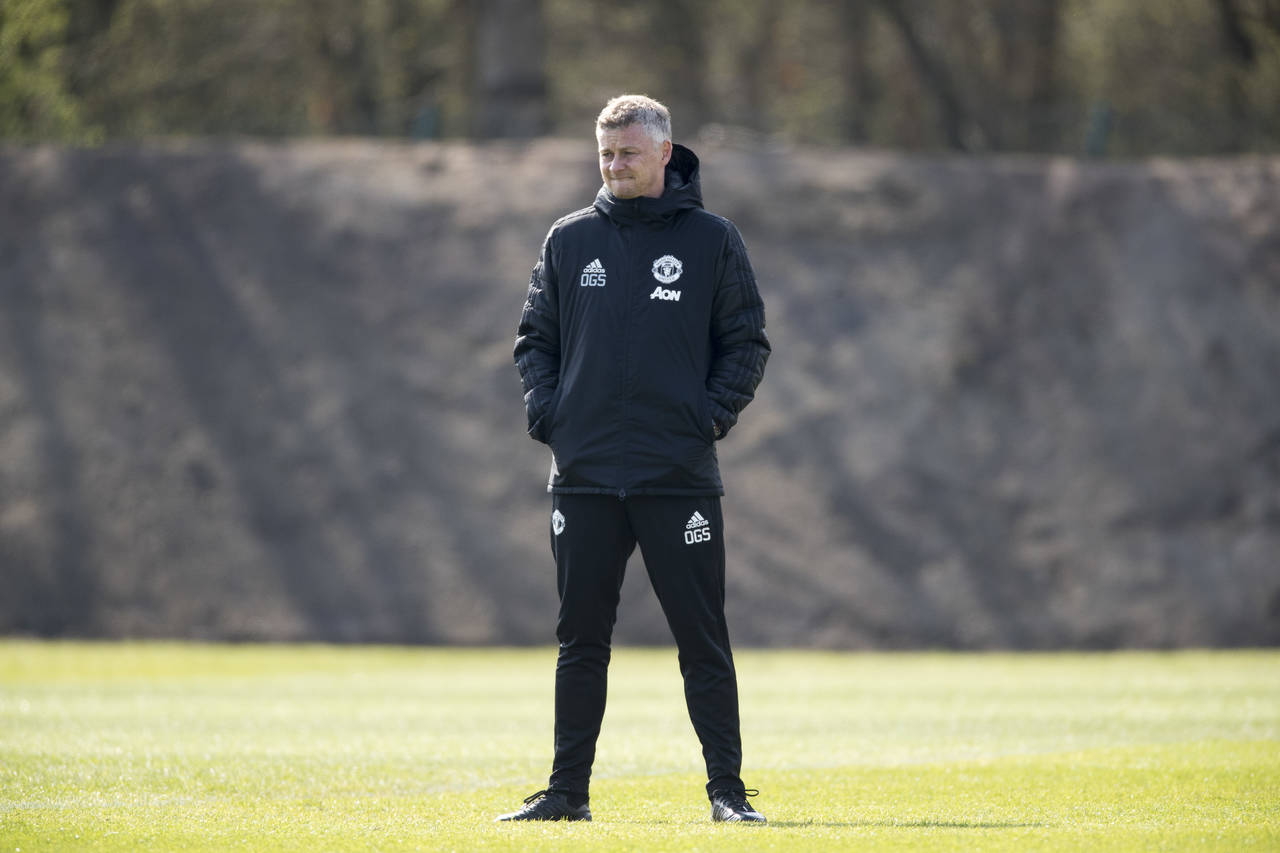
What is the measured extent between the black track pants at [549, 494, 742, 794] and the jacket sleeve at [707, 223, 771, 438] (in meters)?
0.35

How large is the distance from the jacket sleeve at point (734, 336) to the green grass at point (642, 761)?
4.69 ft

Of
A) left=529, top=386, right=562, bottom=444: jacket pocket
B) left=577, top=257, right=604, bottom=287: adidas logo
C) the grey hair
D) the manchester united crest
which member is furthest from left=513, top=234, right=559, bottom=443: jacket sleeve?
the grey hair

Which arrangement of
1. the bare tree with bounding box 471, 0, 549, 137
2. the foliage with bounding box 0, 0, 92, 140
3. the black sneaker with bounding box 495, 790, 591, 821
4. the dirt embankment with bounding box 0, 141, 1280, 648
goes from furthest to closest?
the bare tree with bounding box 471, 0, 549, 137, the foliage with bounding box 0, 0, 92, 140, the dirt embankment with bounding box 0, 141, 1280, 648, the black sneaker with bounding box 495, 790, 591, 821

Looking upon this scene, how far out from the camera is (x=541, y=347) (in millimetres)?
5922

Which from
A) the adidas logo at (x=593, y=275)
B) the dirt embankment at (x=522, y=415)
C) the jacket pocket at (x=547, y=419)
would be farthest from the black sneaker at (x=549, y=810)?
the dirt embankment at (x=522, y=415)

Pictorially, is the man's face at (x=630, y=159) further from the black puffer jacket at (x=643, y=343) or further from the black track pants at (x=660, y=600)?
the black track pants at (x=660, y=600)

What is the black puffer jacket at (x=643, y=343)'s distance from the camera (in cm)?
566

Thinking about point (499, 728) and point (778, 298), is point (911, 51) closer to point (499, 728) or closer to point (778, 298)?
point (778, 298)

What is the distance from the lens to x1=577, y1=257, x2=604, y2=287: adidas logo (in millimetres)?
5746

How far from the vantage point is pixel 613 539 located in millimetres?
5707

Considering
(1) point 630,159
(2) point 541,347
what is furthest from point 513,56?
(1) point 630,159

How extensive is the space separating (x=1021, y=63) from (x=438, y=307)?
532 inches

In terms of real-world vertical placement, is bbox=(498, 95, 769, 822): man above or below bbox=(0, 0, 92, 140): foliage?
below

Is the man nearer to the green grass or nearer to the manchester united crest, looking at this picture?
the manchester united crest
